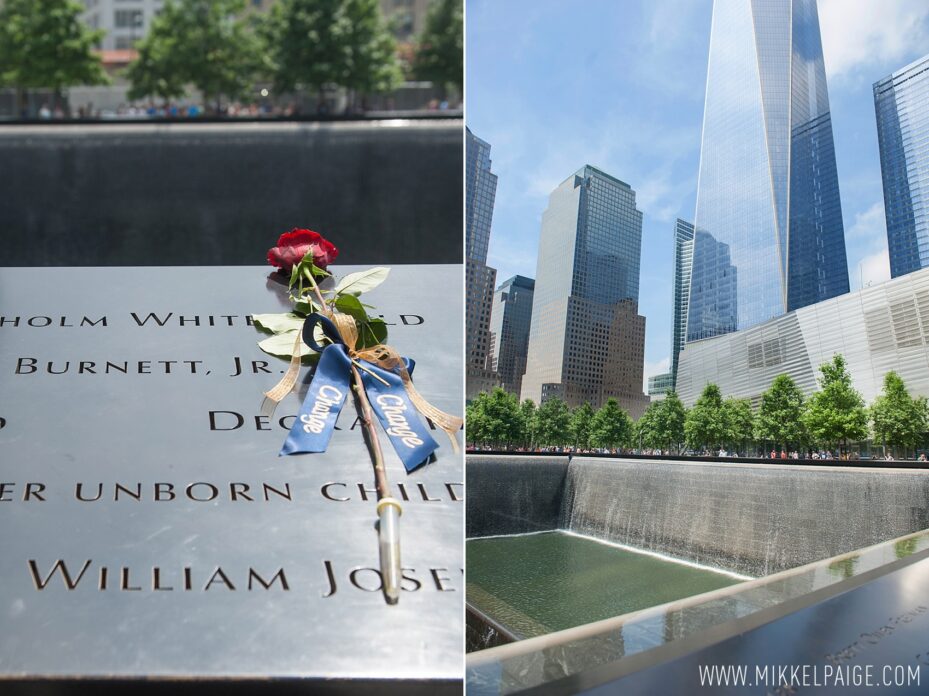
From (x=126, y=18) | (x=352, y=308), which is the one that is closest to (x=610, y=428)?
(x=352, y=308)

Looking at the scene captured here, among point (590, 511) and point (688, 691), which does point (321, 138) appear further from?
point (590, 511)

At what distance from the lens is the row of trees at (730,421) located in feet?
32.7

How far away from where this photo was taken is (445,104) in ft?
15.4

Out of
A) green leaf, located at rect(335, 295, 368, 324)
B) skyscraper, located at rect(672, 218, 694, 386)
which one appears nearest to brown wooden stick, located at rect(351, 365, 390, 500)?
green leaf, located at rect(335, 295, 368, 324)

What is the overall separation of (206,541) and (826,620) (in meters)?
0.55

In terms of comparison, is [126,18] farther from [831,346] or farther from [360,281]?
[360,281]

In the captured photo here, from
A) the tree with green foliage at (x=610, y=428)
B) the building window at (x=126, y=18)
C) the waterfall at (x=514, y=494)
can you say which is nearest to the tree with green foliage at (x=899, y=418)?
the tree with green foliage at (x=610, y=428)

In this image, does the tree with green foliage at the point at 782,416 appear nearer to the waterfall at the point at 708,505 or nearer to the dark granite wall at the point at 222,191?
the waterfall at the point at 708,505

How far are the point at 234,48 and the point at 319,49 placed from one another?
3.41 feet

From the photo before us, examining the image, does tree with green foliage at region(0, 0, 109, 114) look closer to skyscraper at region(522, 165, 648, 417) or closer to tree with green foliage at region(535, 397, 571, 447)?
skyscraper at region(522, 165, 648, 417)

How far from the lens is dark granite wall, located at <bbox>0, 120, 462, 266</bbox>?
1.97 m

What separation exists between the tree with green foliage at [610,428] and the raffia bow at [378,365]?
536 inches

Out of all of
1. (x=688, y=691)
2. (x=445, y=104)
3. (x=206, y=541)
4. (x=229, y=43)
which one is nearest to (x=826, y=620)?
(x=688, y=691)

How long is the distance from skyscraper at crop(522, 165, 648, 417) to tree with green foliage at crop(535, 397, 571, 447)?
66 cm
